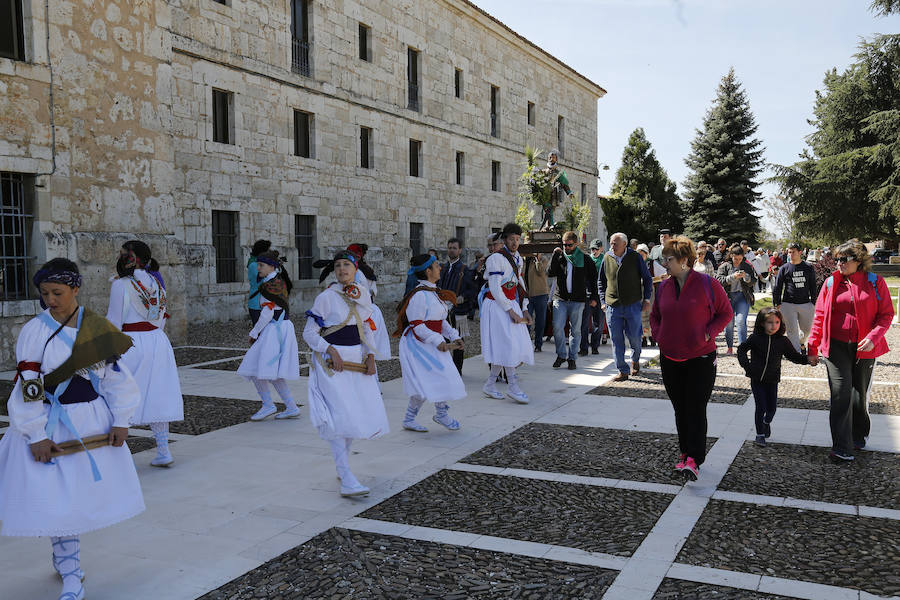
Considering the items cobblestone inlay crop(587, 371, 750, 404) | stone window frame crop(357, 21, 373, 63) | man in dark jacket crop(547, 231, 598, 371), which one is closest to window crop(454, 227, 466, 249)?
stone window frame crop(357, 21, 373, 63)

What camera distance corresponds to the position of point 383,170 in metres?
23.0

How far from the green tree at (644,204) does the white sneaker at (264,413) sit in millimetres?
41673

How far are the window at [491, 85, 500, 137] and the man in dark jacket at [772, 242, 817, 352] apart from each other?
2174 centimetres

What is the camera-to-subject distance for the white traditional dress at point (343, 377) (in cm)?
505

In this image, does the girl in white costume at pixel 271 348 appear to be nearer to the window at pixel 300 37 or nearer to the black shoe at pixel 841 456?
the black shoe at pixel 841 456

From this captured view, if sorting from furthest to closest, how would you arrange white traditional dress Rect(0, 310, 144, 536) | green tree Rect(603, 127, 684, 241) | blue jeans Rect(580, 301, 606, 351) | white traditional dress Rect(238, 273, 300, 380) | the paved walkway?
green tree Rect(603, 127, 684, 241) < blue jeans Rect(580, 301, 606, 351) < white traditional dress Rect(238, 273, 300, 380) < the paved walkway < white traditional dress Rect(0, 310, 144, 536)

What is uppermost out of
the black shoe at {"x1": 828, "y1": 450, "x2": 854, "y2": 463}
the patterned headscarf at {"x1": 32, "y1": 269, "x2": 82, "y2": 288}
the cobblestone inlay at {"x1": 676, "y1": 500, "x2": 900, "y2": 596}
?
the patterned headscarf at {"x1": 32, "y1": 269, "x2": 82, "y2": 288}

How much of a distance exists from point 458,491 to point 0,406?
6028 mm

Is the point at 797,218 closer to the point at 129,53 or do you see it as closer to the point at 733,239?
the point at 733,239

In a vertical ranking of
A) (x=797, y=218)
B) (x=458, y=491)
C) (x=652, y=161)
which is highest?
(x=652, y=161)

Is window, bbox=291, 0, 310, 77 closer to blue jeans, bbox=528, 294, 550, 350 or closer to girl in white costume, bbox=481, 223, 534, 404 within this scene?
blue jeans, bbox=528, 294, 550, 350

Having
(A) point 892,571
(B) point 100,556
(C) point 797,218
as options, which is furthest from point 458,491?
(C) point 797,218

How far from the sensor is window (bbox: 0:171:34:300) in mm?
10883

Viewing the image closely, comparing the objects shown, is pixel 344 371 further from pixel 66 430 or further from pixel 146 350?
pixel 66 430
